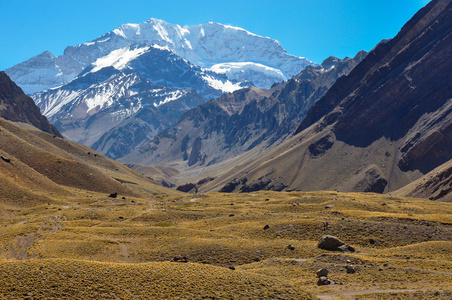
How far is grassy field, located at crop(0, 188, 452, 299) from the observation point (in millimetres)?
34781

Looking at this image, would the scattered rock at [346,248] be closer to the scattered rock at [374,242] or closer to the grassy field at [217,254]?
the grassy field at [217,254]

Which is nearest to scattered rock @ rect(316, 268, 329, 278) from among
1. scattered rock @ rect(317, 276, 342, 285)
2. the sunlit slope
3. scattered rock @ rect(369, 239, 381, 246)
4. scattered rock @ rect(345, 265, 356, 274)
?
scattered rock @ rect(317, 276, 342, 285)

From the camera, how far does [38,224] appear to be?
2889 inches

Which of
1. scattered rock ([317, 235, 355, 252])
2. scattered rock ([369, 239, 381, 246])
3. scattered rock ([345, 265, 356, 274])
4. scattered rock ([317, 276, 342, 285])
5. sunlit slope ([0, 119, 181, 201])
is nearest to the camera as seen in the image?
scattered rock ([317, 276, 342, 285])

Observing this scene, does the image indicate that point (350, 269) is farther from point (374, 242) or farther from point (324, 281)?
point (374, 242)

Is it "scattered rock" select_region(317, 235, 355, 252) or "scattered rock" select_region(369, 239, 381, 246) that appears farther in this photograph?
"scattered rock" select_region(369, 239, 381, 246)

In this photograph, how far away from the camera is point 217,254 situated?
54219mm

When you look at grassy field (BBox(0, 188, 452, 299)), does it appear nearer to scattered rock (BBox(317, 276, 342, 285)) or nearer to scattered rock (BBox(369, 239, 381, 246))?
scattered rock (BBox(369, 239, 381, 246))

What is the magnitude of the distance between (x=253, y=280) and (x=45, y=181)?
107 metres

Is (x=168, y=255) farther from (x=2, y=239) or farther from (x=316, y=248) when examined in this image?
(x=2, y=239)

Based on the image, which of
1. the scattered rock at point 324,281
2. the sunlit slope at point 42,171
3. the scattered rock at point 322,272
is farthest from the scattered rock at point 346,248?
the sunlit slope at point 42,171

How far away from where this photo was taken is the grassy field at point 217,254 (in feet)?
114

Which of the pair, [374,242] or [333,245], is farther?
[374,242]

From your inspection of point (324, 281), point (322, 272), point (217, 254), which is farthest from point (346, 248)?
point (217, 254)
